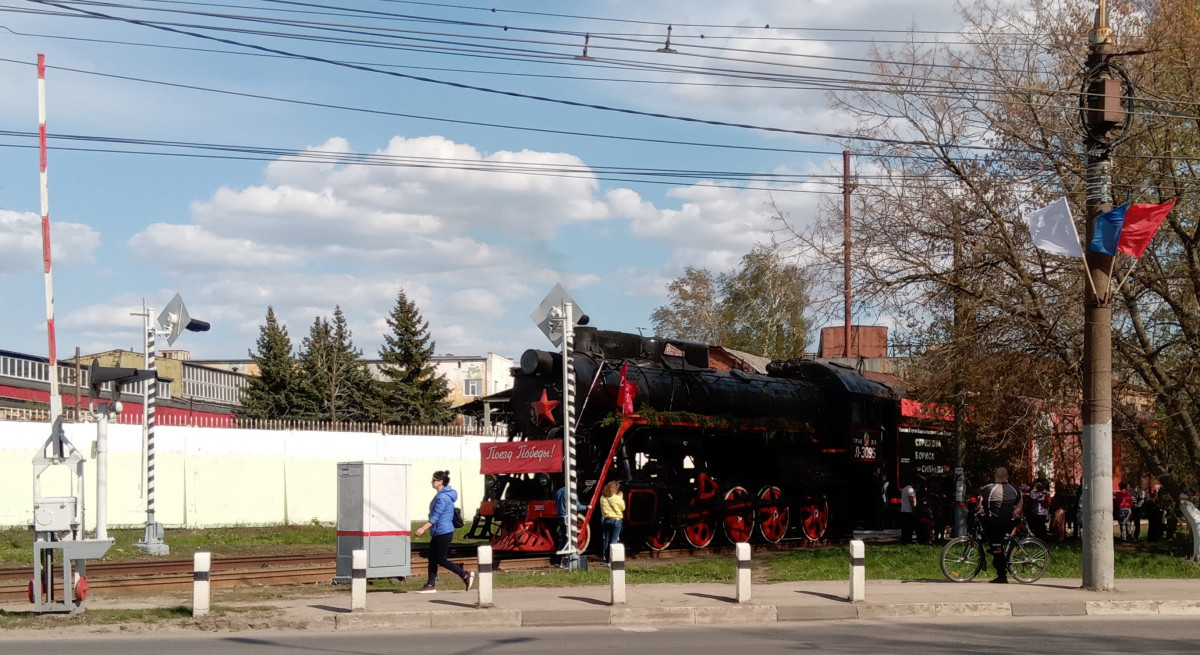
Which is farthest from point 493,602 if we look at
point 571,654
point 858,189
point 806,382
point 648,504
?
point 806,382

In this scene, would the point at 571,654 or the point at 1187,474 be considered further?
the point at 1187,474

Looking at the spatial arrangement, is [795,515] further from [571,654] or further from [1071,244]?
[571,654]

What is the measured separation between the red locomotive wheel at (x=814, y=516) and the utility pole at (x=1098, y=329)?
29.4ft

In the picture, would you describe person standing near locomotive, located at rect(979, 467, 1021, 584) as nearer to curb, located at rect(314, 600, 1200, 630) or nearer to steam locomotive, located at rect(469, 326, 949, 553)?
curb, located at rect(314, 600, 1200, 630)

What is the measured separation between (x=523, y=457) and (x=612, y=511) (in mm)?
1679

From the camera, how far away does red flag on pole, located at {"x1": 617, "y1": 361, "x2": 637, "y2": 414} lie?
1892 cm

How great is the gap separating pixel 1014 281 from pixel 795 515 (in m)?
6.84

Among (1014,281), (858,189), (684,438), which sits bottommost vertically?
(684,438)

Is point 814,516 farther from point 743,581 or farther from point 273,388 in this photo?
point 273,388

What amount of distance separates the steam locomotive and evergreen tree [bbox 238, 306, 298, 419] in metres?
30.1

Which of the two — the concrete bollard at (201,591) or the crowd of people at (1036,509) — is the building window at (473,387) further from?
the concrete bollard at (201,591)

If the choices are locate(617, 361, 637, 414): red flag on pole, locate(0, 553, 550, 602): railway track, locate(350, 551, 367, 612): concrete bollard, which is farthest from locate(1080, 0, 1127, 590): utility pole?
locate(350, 551, 367, 612): concrete bollard

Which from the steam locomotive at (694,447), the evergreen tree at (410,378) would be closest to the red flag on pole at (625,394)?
the steam locomotive at (694,447)

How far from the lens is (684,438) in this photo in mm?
21094
